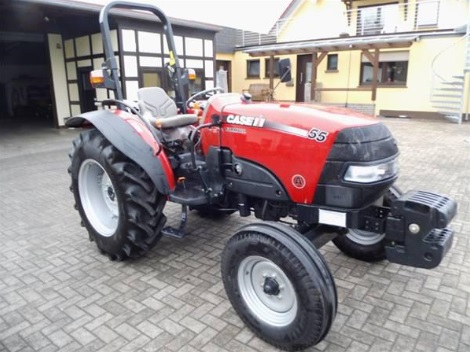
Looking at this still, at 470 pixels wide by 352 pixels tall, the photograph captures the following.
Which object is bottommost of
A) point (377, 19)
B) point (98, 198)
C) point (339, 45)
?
point (98, 198)

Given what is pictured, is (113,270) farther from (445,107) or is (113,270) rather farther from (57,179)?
(445,107)

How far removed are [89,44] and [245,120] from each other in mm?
10579

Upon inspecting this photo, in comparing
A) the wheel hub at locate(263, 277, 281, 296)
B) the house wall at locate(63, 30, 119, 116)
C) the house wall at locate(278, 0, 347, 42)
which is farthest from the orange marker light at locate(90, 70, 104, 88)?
the house wall at locate(278, 0, 347, 42)

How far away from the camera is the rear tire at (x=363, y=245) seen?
2963 millimetres

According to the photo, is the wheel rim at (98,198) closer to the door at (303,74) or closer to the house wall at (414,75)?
the house wall at (414,75)

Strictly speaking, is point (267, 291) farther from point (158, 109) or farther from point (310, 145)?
point (158, 109)

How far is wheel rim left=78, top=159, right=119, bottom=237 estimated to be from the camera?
335 centimetres

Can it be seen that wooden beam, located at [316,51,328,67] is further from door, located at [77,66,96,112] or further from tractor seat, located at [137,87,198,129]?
tractor seat, located at [137,87,198,129]

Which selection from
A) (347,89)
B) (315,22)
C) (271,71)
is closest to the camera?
(347,89)

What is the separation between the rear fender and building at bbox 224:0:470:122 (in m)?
12.0

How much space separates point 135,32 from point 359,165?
1005 centimetres

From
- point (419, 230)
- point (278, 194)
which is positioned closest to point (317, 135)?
point (278, 194)

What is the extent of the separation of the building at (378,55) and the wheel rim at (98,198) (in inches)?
478

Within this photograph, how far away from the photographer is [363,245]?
9.92 feet
